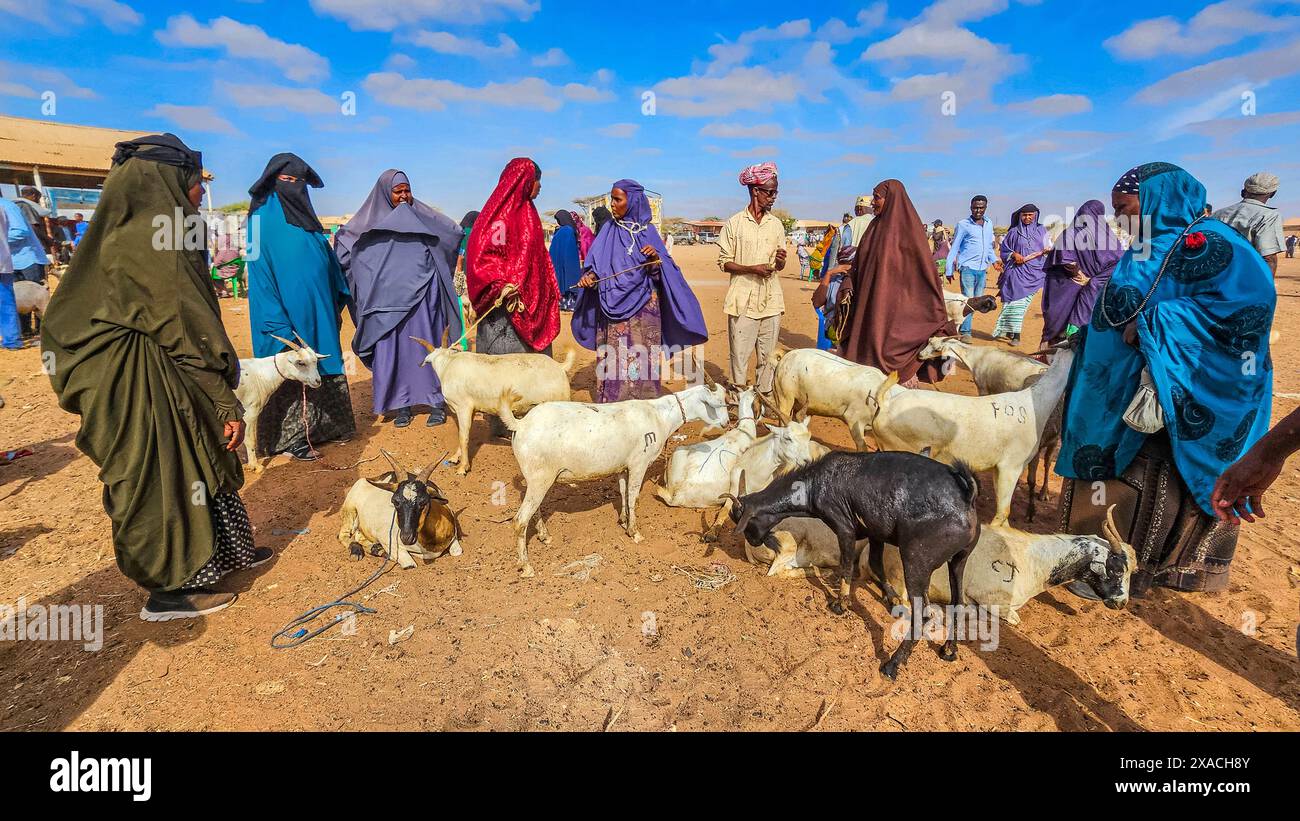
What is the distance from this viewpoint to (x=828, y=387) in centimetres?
567

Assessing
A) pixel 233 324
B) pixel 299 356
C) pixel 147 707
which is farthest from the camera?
pixel 233 324

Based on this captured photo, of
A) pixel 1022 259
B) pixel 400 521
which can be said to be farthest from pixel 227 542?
pixel 1022 259

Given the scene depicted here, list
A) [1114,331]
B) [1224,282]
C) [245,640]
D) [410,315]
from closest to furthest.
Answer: [1224,282]
[245,640]
[1114,331]
[410,315]

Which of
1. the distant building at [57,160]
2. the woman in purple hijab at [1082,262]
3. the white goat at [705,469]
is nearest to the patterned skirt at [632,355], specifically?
the white goat at [705,469]

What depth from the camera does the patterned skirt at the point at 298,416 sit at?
6.44 metres

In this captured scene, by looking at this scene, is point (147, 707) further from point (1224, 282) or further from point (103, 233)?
point (1224, 282)

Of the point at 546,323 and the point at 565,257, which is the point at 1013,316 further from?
the point at 546,323

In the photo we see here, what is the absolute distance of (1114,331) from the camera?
12.9 ft

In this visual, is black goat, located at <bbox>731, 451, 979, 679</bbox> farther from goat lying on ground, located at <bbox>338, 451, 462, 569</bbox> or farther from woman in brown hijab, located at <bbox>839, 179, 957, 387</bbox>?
woman in brown hijab, located at <bbox>839, 179, 957, 387</bbox>

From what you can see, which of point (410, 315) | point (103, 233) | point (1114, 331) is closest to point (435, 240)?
point (410, 315)

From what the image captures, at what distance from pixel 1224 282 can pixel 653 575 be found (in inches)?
157

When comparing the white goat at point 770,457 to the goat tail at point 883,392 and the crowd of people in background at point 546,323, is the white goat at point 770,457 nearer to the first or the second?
the goat tail at point 883,392

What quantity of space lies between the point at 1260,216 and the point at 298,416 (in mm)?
11047

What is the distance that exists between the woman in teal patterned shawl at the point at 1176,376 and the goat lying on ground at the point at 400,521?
15.3 ft
